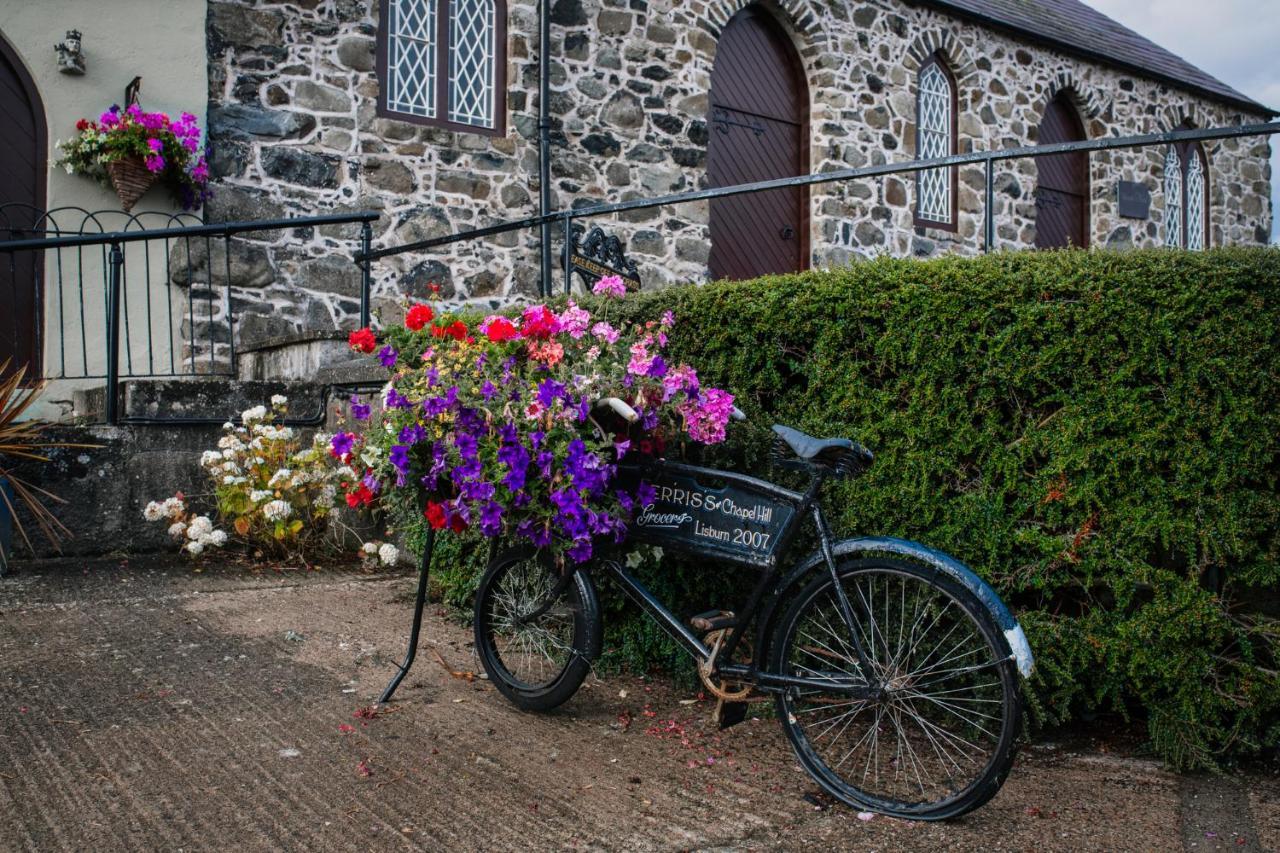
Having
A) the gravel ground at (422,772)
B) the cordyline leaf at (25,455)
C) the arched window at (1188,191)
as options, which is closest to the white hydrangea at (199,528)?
the cordyline leaf at (25,455)

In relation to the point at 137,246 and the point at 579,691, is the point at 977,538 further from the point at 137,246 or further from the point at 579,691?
the point at 137,246

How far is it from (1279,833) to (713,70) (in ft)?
28.7

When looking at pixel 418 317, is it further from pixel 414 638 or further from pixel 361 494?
pixel 414 638

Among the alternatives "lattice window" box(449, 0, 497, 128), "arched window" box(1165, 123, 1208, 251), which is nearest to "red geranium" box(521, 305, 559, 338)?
"lattice window" box(449, 0, 497, 128)

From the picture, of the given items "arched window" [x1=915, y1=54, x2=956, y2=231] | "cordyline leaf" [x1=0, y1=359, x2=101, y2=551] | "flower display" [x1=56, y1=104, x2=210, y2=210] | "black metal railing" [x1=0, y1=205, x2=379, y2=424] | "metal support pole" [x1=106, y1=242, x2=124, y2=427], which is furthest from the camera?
"arched window" [x1=915, y1=54, x2=956, y2=231]

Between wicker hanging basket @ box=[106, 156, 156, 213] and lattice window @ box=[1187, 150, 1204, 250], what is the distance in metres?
13.3

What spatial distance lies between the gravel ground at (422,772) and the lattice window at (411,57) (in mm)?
5407

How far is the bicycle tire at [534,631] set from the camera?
10.6 feet

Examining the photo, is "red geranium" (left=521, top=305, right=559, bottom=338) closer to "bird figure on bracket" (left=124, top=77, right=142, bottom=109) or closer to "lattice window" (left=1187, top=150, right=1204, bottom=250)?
"bird figure on bracket" (left=124, top=77, right=142, bottom=109)

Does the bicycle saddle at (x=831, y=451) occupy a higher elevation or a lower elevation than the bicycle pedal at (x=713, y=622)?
higher

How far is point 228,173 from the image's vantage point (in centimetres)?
737

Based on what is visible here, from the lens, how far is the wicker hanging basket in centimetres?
682

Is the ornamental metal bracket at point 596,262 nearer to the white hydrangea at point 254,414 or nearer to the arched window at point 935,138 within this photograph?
the white hydrangea at point 254,414

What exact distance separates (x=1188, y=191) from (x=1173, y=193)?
1.16 ft
